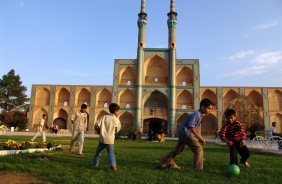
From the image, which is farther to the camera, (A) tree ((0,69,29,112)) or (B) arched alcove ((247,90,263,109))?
(A) tree ((0,69,29,112))

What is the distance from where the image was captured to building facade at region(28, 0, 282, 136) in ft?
107

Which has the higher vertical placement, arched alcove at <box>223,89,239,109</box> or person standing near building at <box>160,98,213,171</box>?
arched alcove at <box>223,89,239,109</box>

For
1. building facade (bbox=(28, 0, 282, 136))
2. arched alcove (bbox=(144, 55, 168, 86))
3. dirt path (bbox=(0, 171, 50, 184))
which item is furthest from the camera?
arched alcove (bbox=(144, 55, 168, 86))

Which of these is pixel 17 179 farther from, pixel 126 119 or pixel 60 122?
pixel 60 122

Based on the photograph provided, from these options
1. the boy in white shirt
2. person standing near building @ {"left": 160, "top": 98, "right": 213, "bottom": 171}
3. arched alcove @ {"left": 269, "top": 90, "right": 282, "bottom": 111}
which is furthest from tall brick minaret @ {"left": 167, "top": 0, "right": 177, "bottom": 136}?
the boy in white shirt

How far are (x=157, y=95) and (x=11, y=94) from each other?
2399 centimetres

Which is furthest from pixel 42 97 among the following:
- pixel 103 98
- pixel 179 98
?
pixel 179 98

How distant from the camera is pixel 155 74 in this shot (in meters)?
34.9

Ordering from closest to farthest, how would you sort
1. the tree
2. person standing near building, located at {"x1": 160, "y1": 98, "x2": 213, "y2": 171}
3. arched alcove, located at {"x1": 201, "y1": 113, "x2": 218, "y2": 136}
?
person standing near building, located at {"x1": 160, "y1": 98, "x2": 213, "y2": 171} → arched alcove, located at {"x1": 201, "y1": 113, "x2": 218, "y2": 136} → the tree

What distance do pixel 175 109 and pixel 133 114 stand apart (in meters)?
5.17

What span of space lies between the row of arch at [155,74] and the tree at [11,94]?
18705mm

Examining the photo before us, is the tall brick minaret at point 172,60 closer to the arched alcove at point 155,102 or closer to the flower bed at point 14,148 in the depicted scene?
the arched alcove at point 155,102

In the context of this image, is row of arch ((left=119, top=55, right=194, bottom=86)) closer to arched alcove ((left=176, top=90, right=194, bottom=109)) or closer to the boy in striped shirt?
arched alcove ((left=176, top=90, right=194, bottom=109))

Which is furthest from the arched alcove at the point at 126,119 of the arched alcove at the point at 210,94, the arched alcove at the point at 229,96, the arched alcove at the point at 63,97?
the arched alcove at the point at 229,96
